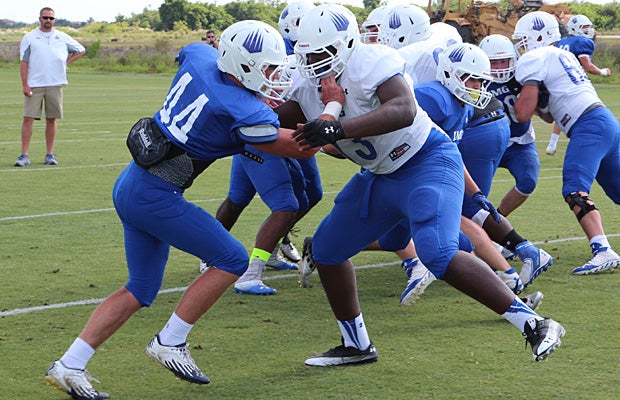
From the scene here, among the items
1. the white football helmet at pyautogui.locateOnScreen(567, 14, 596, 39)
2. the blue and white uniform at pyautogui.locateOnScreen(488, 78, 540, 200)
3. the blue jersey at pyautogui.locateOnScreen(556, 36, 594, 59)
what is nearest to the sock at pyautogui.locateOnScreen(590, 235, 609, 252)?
the blue and white uniform at pyautogui.locateOnScreen(488, 78, 540, 200)

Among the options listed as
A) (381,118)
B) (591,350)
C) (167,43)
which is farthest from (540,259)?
(167,43)

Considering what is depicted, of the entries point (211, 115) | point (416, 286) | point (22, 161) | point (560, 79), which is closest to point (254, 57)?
point (211, 115)

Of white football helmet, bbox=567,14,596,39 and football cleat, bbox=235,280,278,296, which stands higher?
white football helmet, bbox=567,14,596,39

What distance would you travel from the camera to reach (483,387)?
13.7 ft

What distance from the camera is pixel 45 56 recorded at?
11547 mm

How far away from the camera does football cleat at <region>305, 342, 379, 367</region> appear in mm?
4555

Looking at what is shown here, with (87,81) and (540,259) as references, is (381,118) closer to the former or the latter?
(540,259)

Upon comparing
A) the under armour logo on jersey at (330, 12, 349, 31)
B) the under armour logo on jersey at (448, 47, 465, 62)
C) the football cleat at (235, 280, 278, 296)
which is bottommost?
the football cleat at (235, 280, 278, 296)

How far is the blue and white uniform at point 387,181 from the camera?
420 centimetres

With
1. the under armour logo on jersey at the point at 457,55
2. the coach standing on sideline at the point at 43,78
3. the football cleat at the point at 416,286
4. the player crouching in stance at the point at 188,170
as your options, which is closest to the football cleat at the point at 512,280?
the football cleat at the point at 416,286

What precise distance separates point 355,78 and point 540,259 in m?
2.24

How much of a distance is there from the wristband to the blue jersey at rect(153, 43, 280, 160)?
220 millimetres

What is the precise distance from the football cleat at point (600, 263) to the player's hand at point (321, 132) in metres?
2.95

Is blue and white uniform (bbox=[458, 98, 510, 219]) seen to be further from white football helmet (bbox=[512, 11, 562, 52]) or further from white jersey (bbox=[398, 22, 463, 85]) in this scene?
white football helmet (bbox=[512, 11, 562, 52])
